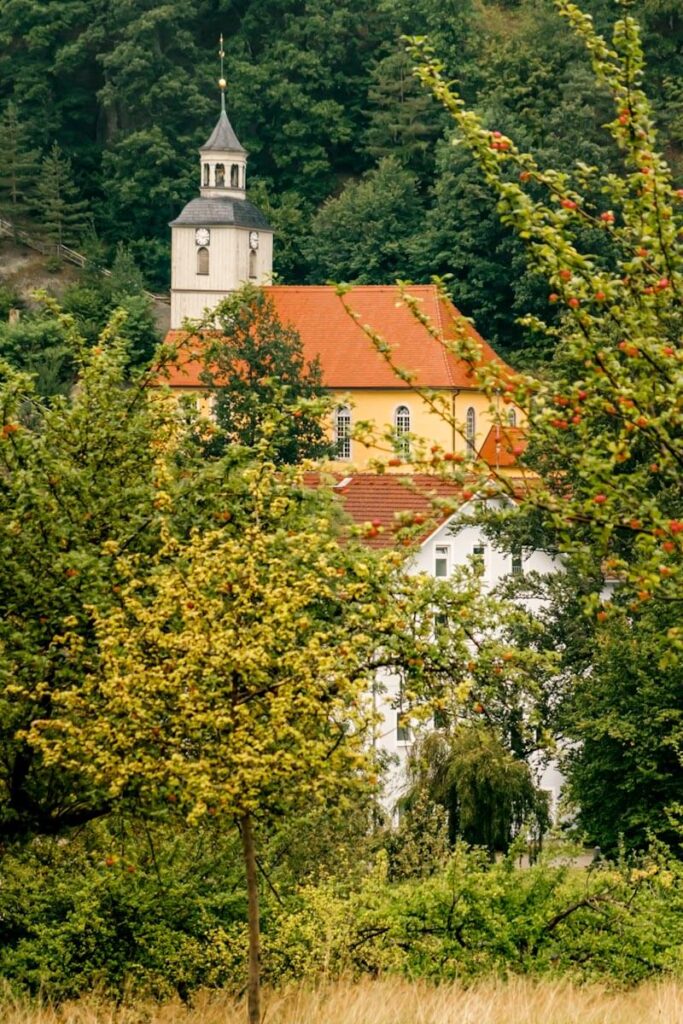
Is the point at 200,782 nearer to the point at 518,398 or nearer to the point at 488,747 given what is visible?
the point at 518,398

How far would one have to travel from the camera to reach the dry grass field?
11133 mm

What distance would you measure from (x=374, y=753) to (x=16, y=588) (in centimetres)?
242

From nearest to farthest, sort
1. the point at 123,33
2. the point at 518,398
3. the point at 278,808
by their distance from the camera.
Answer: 1. the point at 518,398
2. the point at 278,808
3. the point at 123,33

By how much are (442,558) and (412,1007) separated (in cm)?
3637

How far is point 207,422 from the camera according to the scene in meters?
14.8

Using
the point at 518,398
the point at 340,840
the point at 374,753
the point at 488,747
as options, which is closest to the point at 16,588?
the point at 374,753

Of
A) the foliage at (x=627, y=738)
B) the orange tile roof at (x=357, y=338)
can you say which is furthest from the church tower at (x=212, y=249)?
the foliage at (x=627, y=738)

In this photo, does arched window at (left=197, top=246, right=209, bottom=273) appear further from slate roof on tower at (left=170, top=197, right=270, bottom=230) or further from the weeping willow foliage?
the weeping willow foliage

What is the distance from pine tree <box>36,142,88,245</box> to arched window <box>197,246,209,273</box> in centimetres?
728

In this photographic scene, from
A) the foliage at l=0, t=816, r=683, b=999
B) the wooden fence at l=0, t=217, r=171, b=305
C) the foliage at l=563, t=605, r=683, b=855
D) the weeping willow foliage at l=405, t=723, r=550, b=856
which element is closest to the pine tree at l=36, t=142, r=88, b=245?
the wooden fence at l=0, t=217, r=171, b=305

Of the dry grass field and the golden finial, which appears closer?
the dry grass field

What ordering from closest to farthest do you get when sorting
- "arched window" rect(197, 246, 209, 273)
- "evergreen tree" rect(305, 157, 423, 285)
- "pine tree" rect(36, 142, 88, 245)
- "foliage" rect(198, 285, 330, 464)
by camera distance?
"foliage" rect(198, 285, 330, 464)
"arched window" rect(197, 246, 209, 273)
"evergreen tree" rect(305, 157, 423, 285)
"pine tree" rect(36, 142, 88, 245)

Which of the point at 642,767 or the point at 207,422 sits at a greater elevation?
the point at 207,422

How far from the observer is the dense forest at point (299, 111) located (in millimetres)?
76875
